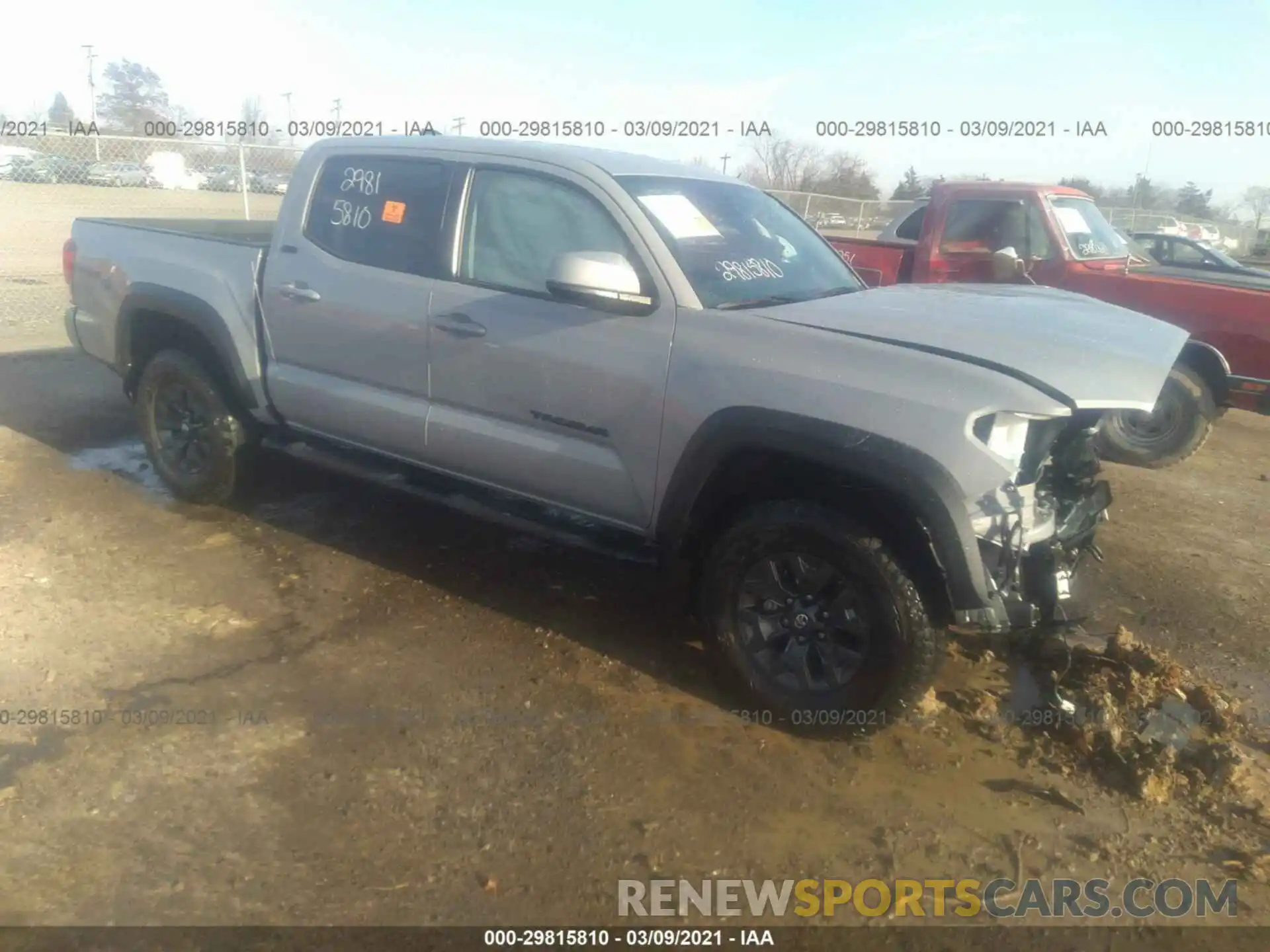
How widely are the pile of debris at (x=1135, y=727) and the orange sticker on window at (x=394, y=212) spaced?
3067 millimetres

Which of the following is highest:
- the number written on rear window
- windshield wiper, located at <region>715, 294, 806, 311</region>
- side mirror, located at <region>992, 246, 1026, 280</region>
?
the number written on rear window

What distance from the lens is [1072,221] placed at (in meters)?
7.72

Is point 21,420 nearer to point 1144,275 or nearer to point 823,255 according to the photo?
point 823,255

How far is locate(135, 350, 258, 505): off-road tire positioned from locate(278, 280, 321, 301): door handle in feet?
2.48

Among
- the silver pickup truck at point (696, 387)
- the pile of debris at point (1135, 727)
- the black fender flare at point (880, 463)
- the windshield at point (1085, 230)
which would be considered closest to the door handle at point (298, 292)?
the silver pickup truck at point (696, 387)

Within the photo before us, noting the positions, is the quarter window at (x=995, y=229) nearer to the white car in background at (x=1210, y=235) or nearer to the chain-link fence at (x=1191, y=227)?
the chain-link fence at (x=1191, y=227)

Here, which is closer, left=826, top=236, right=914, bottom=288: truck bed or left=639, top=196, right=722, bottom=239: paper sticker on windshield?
left=639, top=196, right=722, bottom=239: paper sticker on windshield

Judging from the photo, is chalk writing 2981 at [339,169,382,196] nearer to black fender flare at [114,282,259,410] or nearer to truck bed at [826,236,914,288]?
black fender flare at [114,282,259,410]

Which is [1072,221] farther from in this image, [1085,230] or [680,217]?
[680,217]

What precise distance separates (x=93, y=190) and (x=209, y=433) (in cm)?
1846

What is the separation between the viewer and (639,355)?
3.56m

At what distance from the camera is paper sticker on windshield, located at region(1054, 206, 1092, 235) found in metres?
7.61

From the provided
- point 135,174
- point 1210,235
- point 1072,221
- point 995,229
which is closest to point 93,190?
point 135,174

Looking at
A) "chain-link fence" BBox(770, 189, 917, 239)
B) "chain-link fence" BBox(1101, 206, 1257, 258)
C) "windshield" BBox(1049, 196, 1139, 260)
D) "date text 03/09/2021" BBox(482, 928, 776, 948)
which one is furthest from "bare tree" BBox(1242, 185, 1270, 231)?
"date text 03/09/2021" BBox(482, 928, 776, 948)
